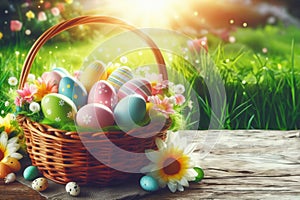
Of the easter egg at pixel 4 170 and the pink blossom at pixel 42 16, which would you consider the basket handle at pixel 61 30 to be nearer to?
the easter egg at pixel 4 170

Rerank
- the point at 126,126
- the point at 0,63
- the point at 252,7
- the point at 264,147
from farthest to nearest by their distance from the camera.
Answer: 1. the point at 252,7
2. the point at 0,63
3. the point at 264,147
4. the point at 126,126

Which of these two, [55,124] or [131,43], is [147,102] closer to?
[55,124]

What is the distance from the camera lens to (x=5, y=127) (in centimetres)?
152

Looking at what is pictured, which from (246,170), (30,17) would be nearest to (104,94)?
(246,170)

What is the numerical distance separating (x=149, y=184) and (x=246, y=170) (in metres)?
0.35

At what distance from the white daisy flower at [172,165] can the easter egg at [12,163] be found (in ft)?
1.19

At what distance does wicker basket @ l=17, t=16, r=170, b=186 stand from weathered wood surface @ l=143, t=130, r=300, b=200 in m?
0.13

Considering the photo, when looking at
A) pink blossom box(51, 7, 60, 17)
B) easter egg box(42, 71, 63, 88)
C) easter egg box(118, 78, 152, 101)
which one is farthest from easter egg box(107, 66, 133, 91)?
pink blossom box(51, 7, 60, 17)

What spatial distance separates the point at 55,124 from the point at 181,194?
1.22 feet

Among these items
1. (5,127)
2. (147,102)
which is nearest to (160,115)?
(147,102)

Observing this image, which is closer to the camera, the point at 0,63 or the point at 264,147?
the point at 264,147

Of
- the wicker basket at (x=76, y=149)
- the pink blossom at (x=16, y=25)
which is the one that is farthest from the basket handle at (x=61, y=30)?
the pink blossom at (x=16, y=25)

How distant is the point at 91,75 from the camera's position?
145 cm

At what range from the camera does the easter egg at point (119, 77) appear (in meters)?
1.44
